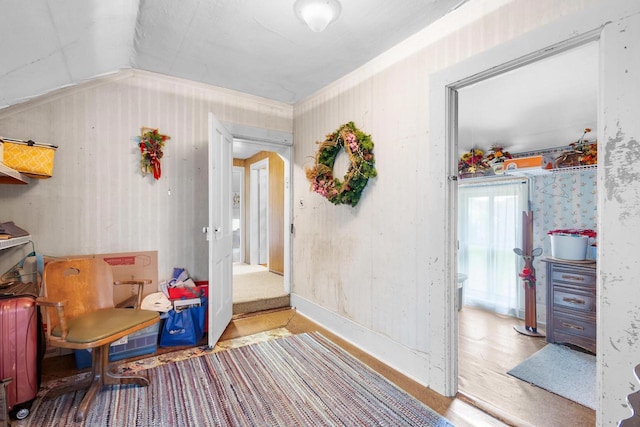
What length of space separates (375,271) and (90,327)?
2008mm

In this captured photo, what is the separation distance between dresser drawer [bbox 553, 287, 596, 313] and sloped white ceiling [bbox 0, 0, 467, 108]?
3032 mm

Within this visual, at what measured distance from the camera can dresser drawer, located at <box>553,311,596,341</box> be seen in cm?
290

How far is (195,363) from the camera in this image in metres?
2.32

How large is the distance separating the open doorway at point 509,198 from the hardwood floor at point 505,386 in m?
0.01

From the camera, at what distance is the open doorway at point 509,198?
213cm

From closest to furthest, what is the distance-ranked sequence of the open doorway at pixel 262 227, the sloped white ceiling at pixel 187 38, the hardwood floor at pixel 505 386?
the sloped white ceiling at pixel 187 38 → the hardwood floor at pixel 505 386 → the open doorway at pixel 262 227

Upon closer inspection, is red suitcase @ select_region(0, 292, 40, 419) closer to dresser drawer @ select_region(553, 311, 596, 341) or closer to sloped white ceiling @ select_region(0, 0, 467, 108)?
sloped white ceiling @ select_region(0, 0, 467, 108)

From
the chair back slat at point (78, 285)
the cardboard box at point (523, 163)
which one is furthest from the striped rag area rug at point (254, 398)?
the cardboard box at point (523, 163)

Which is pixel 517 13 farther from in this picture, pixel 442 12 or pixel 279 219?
pixel 279 219

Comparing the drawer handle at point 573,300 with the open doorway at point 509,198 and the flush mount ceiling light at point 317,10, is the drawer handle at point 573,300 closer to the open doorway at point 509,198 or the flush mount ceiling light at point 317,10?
the open doorway at point 509,198

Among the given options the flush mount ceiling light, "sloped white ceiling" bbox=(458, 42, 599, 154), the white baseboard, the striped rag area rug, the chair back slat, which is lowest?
the striped rag area rug

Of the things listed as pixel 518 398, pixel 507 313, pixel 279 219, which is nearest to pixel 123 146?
pixel 279 219

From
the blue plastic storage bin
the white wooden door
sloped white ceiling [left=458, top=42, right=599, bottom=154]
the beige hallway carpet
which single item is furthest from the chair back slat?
sloped white ceiling [left=458, top=42, right=599, bottom=154]

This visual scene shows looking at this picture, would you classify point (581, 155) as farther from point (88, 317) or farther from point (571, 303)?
point (88, 317)
